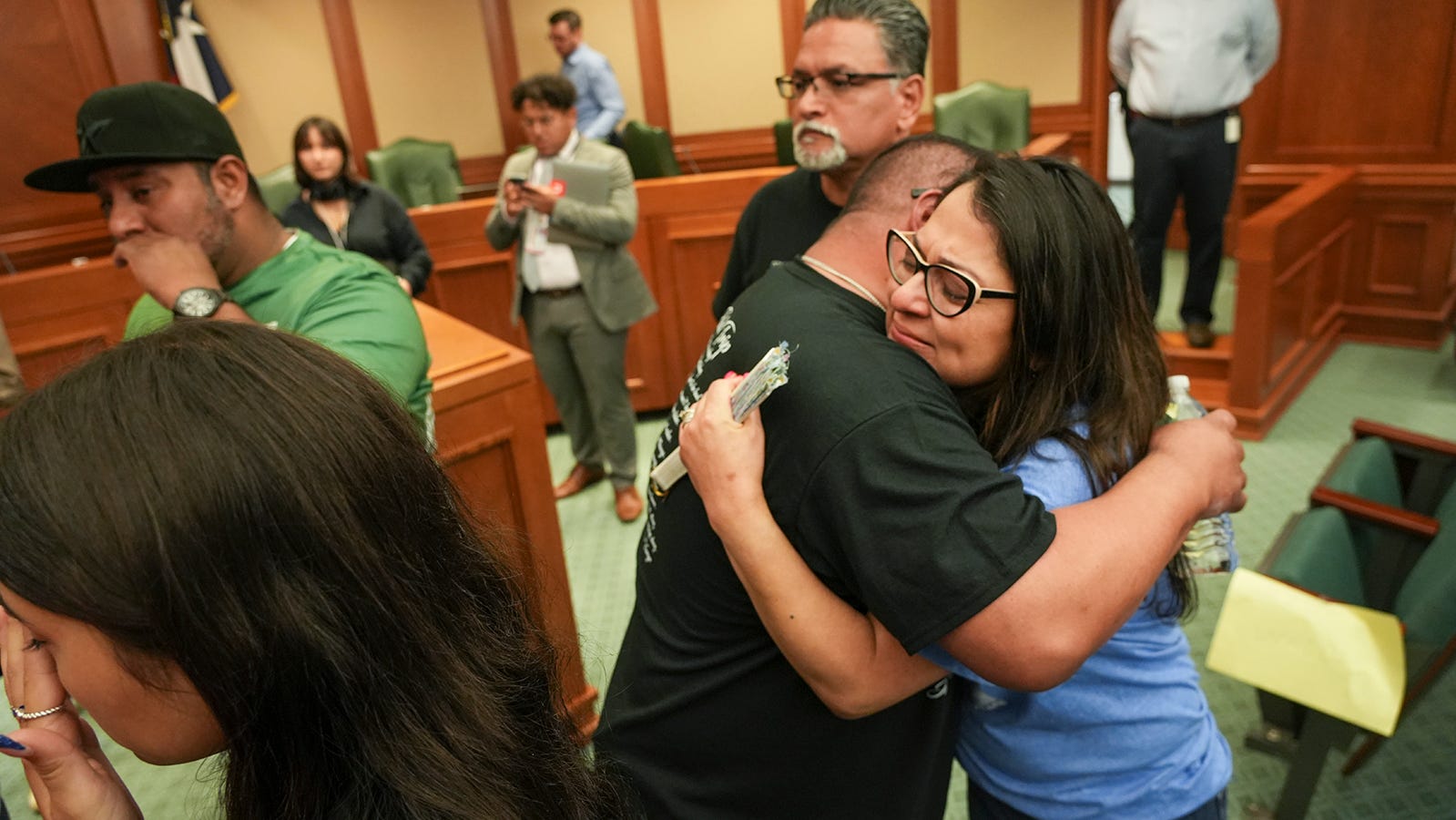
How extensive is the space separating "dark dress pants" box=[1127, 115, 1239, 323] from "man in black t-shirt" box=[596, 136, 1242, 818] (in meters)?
3.29

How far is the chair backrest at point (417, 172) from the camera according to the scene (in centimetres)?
600

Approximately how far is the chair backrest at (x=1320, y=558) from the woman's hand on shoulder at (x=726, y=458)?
1472mm

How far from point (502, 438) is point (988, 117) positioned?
4.68m

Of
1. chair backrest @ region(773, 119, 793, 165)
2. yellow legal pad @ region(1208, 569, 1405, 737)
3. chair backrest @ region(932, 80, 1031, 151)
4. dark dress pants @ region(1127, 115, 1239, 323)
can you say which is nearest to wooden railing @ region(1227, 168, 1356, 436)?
dark dress pants @ region(1127, 115, 1239, 323)

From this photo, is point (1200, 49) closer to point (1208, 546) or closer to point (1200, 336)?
point (1200, 336)

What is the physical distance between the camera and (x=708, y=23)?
24.5 ft

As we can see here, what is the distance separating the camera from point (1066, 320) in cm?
107

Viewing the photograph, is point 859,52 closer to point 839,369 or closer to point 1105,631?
point 839,369

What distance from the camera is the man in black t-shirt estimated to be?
0.90 metres

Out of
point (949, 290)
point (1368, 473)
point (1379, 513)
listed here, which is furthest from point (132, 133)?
point (1368, 473)

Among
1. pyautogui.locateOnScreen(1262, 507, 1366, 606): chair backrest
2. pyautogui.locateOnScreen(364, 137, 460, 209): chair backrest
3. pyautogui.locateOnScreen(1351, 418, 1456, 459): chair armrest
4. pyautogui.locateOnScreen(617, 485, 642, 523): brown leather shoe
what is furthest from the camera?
pyautogui.locateOnScreen(364, 137, 460, 209): chair backrest

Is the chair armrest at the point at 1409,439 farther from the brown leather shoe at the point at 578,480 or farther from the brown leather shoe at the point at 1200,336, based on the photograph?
the brown leather shoe at the point at 578,480

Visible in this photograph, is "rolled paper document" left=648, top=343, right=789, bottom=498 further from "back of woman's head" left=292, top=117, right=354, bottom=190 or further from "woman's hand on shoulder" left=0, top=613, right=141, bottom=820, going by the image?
"back of woman's head" left=292, top=117, right=354, bottom=190

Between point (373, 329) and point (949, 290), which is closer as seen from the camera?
point (949, 290)
